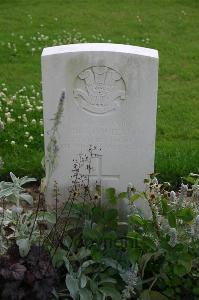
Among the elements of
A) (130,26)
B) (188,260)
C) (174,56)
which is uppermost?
(130,26)

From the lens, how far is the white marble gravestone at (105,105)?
14.0 ft

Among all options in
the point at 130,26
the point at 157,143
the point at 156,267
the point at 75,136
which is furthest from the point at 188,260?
the point at 130,26

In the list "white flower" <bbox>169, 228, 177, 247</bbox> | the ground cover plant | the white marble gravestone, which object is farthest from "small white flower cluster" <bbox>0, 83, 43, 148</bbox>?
"white flower" <bbox>169, 228, 177, 247</bbox>

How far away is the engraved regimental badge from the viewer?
4285mm

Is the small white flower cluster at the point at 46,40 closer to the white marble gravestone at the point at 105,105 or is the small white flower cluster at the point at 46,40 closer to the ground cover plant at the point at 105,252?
the white marble gravestone at the point at 105,105

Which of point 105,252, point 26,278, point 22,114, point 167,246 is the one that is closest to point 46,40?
point 22,114

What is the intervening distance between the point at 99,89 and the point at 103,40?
5485 mm

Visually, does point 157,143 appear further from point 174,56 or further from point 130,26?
point 130,26

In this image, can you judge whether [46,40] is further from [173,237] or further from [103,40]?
[173,237]

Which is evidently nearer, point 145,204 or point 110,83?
point 110,83

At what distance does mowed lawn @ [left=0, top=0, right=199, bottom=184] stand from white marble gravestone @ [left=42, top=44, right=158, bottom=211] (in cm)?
118

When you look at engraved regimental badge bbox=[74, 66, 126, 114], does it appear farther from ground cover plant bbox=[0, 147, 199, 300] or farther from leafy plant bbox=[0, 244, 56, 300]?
leafy plant bbox=[0, 244, 56, 300]

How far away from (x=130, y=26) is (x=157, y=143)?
4697 millimetres

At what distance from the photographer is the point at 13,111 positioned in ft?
22.6
